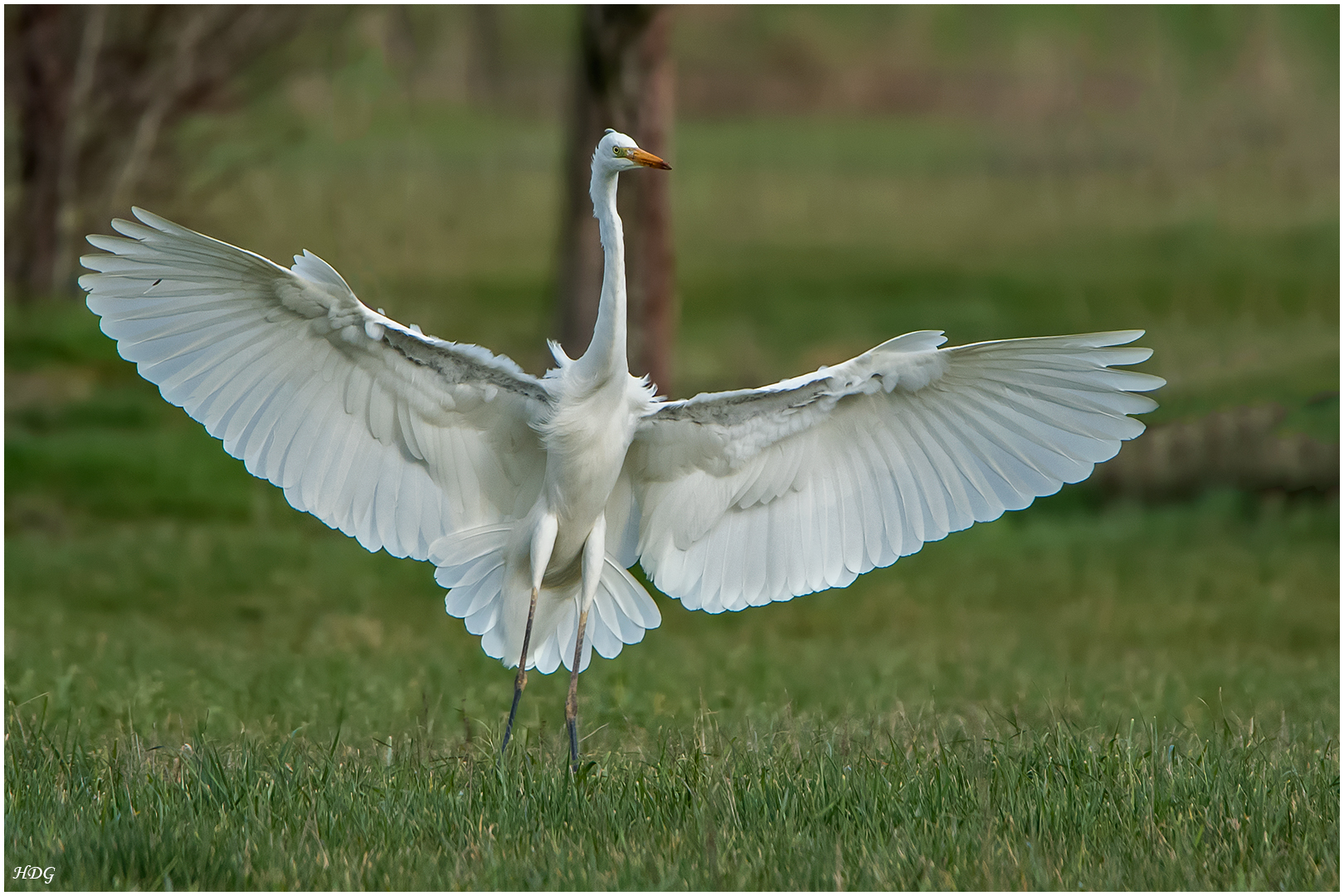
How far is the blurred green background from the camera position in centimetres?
693

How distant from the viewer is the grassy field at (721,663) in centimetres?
403

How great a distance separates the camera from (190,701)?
19.9ft

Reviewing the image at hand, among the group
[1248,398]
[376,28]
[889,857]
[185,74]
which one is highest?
[376,28]

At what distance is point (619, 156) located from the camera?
16.9 ft

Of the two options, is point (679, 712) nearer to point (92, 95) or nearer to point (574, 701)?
point (574, 701)

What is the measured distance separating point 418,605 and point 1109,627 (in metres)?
4.24

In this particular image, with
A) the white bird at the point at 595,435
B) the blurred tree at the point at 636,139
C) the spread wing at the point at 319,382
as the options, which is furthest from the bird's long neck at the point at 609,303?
the blurred tree at the point at 636,139

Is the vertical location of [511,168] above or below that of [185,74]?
above

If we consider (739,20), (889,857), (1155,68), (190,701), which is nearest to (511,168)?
(739,20)

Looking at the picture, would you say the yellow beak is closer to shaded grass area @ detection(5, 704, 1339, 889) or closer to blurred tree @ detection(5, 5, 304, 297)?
shaded grass area @ detection(5, 704, 1339, 889)

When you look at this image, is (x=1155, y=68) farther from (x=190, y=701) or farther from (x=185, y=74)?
(x=190, y=701)

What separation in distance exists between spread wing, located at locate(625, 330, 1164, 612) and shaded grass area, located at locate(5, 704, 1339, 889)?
77 cm

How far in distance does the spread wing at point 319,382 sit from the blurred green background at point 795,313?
0.93 metres

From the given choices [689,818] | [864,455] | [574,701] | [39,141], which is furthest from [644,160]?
[39,141]
